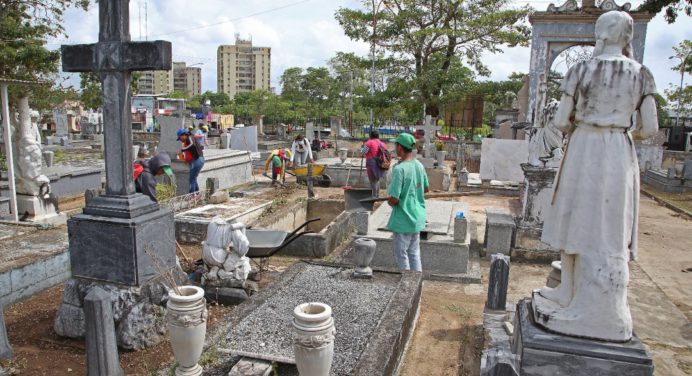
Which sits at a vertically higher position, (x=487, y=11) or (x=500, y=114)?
(x=487, y=11)

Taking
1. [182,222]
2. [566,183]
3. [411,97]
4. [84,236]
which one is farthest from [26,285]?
[411,97]

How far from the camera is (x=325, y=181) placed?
13859mm

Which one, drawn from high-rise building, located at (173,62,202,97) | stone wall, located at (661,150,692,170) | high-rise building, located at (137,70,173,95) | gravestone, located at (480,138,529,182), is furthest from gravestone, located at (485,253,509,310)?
high-rise building, located at (173,62,202,97)

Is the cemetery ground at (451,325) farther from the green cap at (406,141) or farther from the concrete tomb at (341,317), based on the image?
the green cap at (406,141)

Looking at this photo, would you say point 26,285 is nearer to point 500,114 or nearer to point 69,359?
point 69,359

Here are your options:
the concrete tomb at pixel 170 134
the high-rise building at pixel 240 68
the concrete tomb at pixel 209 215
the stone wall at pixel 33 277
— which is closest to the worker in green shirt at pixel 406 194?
the concrete tomb at pixel 209 215

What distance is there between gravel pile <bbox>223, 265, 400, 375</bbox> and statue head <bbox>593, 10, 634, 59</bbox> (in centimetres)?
266

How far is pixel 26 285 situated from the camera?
507 cm

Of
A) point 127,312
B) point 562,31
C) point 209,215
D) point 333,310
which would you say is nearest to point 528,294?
point 333,310

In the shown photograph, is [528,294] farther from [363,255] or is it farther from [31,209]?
[31,209]

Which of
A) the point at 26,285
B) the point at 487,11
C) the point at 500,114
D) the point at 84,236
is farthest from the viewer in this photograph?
the point at 500,114

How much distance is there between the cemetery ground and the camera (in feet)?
13.0

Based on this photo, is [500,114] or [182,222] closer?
[182,222]

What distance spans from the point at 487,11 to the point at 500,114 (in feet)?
17.1
